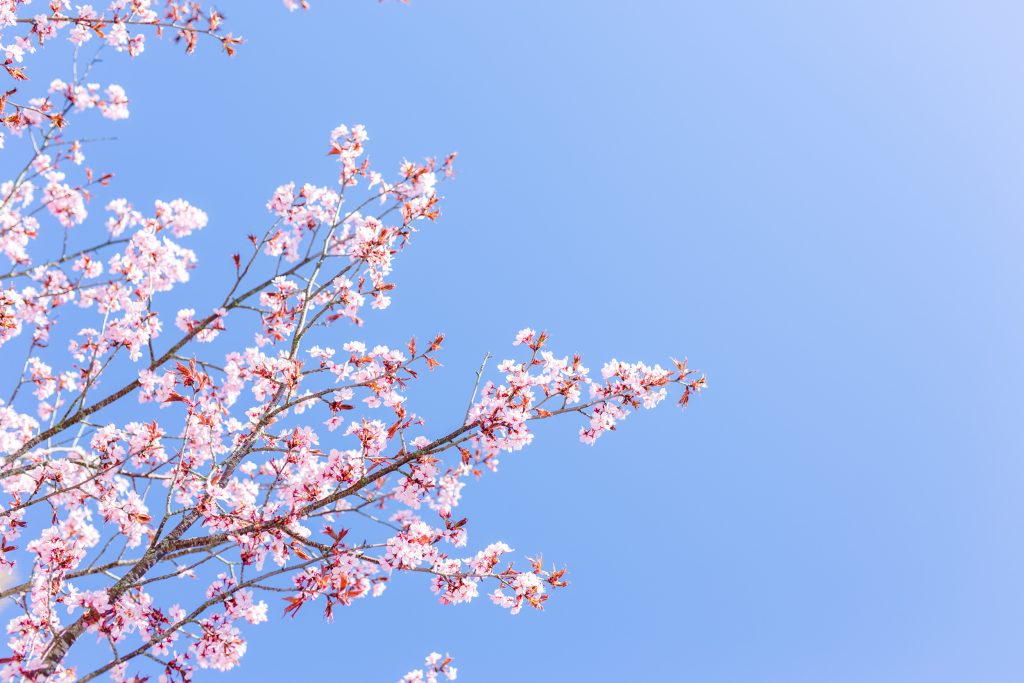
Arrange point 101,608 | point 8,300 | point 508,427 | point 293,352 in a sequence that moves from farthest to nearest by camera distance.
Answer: point 293,352, point 8,300, point 508,427, point 101,608

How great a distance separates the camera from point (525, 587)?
6.23m

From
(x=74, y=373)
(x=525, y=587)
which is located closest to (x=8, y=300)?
(x=74, y=373)

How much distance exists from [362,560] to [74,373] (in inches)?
181

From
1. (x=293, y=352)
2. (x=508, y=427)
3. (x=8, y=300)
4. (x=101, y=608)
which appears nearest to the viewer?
(x=101, y=608)

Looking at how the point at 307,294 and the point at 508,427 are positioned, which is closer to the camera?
the point at 508,427

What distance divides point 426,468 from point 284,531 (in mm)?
1372

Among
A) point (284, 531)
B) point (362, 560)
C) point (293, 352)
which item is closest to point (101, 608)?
point (284, 531)

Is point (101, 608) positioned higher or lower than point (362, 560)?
higher

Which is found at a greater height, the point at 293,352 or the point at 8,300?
the point at 8,300

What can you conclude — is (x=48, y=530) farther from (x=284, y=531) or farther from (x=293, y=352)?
(x=293, y=352)

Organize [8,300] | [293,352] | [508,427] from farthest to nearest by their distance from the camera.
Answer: [293,352], [8,300], [508,427]

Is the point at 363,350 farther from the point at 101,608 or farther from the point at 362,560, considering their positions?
the point at 101,608

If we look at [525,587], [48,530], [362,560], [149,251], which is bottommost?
[525,587]

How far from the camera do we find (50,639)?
5.88 metres
